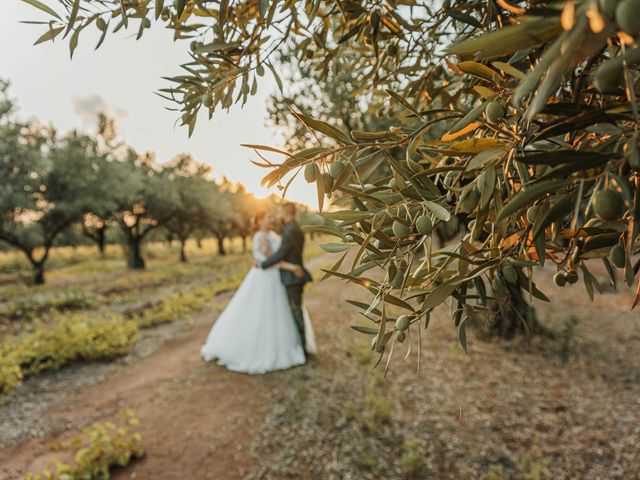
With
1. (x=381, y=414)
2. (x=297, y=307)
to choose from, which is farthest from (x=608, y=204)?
(x=297, y=307)

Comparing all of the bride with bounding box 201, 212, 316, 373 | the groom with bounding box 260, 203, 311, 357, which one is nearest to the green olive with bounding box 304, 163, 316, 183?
the groom with bounding box 260, 203, 311, 357

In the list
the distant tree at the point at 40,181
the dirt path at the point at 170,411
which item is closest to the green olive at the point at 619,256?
the dirt path at the point at 170,411

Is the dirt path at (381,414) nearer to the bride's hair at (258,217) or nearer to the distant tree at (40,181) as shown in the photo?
the bride's hair at (258,217)

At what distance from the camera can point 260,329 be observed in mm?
5797

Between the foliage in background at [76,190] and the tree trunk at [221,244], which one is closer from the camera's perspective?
the foliage in background at [76,190]

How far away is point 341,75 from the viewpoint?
7.63 meters

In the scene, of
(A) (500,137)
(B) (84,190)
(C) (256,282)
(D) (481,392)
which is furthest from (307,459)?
(B) (84,190)

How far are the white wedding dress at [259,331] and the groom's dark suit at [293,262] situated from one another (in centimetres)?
14

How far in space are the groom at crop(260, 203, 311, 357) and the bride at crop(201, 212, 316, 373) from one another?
0.10 m

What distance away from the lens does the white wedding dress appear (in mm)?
5684

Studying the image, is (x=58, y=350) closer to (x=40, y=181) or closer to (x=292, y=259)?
(x=292, y=259)

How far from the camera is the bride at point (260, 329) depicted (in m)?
5.69

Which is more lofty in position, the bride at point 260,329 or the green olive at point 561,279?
the green olive at point 561,279

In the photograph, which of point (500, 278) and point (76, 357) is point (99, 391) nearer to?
point (76, 357)
